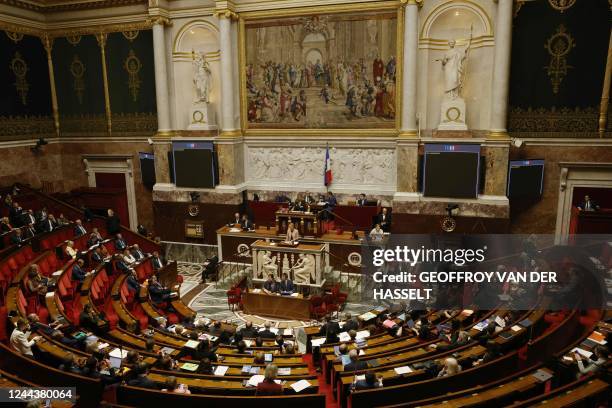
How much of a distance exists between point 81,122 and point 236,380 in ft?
56.3

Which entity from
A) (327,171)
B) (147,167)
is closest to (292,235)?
(327,171)

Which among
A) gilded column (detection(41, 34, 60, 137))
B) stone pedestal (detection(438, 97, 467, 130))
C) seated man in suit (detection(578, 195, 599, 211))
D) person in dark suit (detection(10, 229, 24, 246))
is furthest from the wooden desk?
gilded column (detection(41, 34, 60, 137))

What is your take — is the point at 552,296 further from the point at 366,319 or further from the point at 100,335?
the point at 100,335

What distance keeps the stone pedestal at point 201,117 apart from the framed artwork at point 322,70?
1371 mm

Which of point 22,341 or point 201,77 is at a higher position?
point 201,77

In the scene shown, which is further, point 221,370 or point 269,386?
point 221,370

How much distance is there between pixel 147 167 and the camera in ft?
64.7

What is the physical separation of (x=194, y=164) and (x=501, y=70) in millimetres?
11649

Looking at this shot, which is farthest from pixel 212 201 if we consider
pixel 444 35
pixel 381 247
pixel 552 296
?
pixel 552 296

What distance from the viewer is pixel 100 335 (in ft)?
32.0

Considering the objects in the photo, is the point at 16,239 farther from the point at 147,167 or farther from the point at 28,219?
the point at 147,167

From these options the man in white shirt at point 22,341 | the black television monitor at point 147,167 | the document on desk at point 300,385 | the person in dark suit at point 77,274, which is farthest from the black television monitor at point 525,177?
the man in white shirt at point 22,341

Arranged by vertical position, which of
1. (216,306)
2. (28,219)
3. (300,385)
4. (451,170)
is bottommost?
(216,306)

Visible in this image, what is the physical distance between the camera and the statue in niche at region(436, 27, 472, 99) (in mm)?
15945
